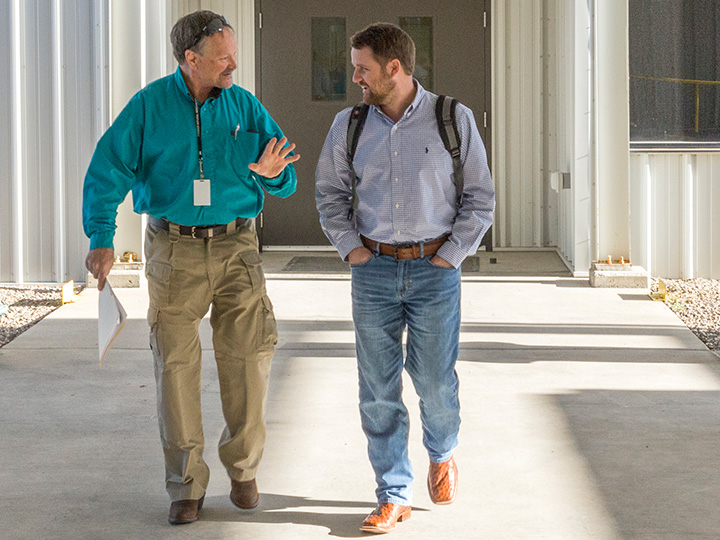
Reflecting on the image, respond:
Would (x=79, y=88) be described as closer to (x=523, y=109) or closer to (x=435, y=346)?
(x=523, y=109)

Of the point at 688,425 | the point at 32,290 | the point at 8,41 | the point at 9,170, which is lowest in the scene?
the point at 688,425

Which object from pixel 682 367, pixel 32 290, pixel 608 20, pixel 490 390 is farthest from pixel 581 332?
pixel 32 290

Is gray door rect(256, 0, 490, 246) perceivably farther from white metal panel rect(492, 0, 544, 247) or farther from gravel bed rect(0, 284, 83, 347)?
gravel bed rect(0, 284, 83, 347)

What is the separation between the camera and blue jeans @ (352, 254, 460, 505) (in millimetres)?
3998

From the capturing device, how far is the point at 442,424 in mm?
4164

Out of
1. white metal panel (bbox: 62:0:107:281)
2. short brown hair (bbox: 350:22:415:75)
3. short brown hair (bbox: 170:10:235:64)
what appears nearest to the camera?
short brown hair (bbox: 350:22:415:75)

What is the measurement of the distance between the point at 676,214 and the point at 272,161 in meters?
7.22

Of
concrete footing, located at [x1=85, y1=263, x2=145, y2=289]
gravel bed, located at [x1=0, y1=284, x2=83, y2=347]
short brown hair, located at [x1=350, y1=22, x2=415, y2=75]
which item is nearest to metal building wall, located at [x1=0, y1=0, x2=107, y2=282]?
gravel bed, located at [x1=0, y1=284, x2=83, y2=347]

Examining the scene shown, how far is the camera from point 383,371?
13.3 ft

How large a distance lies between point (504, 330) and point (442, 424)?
3.70 metres

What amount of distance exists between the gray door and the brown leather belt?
801cm

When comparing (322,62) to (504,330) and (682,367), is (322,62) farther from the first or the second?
(682,367)

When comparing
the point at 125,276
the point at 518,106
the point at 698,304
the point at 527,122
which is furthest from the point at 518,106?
the point at 125,276

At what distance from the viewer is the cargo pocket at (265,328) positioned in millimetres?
4191
